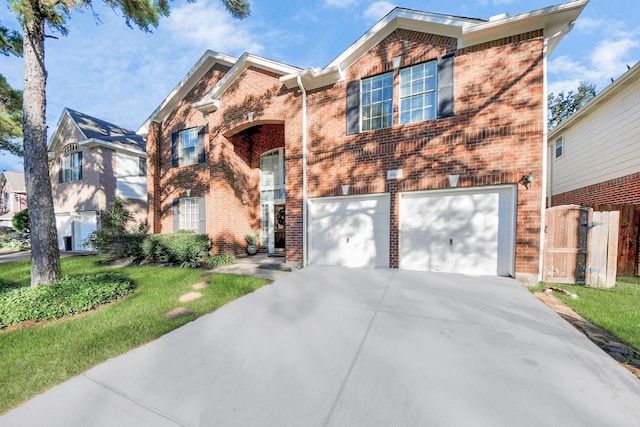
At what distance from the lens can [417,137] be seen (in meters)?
5.93

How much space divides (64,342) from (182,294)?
1918 millimetres

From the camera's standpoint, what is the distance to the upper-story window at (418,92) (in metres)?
5.90

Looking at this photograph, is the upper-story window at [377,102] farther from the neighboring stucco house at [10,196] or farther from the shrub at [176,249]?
the neighboring stucco house at [10,196]

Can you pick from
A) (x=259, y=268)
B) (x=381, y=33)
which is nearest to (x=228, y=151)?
(x=259, y=268)

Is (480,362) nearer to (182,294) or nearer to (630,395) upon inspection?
(630,395)

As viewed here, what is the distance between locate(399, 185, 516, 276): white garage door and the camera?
541cm

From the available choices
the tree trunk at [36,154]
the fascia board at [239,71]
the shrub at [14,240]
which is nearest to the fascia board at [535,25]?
the fascia board at [239,71]

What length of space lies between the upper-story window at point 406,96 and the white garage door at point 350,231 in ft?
6.75

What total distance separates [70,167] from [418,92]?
61.1 feet

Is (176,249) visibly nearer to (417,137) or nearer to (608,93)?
(417,137)

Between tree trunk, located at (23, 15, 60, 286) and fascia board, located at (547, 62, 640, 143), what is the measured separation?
554 inches

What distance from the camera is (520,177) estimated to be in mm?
5148

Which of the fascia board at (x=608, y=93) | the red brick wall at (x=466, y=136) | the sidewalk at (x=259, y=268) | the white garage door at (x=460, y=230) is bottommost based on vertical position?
the sidewalk at (x=259, y=268)

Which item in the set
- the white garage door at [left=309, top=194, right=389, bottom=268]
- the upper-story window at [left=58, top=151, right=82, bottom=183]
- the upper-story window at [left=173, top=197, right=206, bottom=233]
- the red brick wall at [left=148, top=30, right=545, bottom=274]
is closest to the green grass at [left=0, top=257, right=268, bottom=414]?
the white garage door at [left=309, top=194, right=389, bottom=268]
